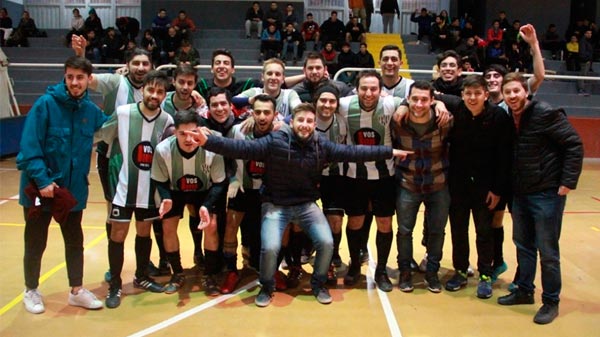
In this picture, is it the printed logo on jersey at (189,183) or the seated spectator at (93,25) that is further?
the seated spectator at (93,25)

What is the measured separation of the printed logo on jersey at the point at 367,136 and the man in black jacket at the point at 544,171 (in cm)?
102

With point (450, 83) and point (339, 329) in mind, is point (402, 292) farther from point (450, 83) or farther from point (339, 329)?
point (450, 83)

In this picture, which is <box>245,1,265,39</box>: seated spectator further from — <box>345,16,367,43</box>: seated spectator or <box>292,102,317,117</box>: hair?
<box>292,102,317,117</box>: hair

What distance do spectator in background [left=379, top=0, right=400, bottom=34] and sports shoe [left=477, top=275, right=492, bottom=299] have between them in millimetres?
14213

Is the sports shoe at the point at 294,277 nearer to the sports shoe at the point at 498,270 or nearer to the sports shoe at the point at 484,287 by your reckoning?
the sports shoe at the point at 484,287

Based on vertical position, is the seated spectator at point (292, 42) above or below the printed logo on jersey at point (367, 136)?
above

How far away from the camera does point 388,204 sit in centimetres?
461

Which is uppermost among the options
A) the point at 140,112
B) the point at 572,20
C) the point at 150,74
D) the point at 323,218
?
the point at 572,20

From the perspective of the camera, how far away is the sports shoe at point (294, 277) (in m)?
4.74

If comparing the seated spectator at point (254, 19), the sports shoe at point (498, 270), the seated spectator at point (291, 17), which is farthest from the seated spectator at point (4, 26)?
the sports shoe at point (498, 270)

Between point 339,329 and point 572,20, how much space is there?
1734 centimetres

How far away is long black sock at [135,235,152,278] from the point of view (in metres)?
4.53

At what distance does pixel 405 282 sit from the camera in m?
4.68

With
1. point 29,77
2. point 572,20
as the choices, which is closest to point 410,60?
point 572,20
